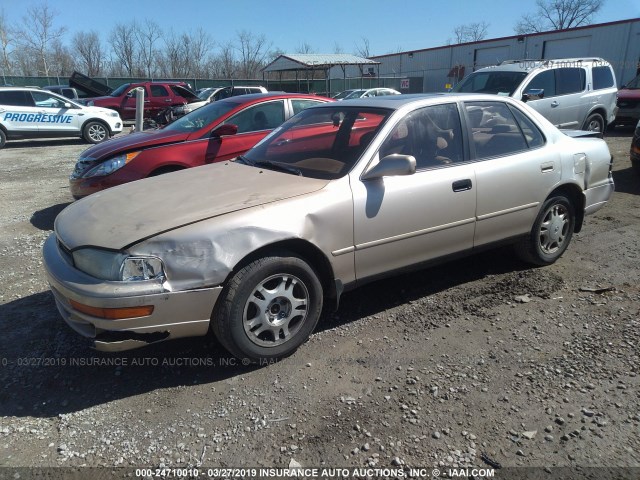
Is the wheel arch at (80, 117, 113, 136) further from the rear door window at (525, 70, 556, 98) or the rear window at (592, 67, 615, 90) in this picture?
the rear window at (592, 67, 615, 90)

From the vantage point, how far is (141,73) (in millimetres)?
55781

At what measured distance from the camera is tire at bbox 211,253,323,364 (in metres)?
2.88

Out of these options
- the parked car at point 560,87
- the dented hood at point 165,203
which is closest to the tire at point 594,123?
the parked car at point 560,87

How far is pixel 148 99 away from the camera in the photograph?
1978 centimetres

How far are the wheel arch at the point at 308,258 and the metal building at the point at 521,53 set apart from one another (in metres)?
17.3

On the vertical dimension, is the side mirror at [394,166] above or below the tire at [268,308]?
above

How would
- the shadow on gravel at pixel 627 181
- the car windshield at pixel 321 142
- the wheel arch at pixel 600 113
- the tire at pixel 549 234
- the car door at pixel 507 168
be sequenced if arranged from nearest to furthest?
1. the car windshield at pixel 321 142
2. the car door at pixel 507 168
3. the tire at pixel 549 234
4. the shadow on gravel at pixel 627 181
5. the wheel arch at pixel 600 113

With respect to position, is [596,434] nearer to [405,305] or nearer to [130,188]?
[405,305]

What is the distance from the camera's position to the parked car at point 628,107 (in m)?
13.8

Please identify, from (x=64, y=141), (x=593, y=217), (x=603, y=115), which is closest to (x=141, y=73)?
(x=64, y=141)

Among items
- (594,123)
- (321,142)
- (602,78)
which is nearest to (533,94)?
(594,123)

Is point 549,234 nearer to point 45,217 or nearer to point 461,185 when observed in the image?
point 461,185

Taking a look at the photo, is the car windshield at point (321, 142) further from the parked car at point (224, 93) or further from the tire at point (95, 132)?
the parked car at point (224, 93)

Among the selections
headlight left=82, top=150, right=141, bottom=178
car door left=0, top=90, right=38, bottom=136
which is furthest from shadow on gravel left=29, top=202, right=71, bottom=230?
car door left=0, top=90, right=38, bottom=136
